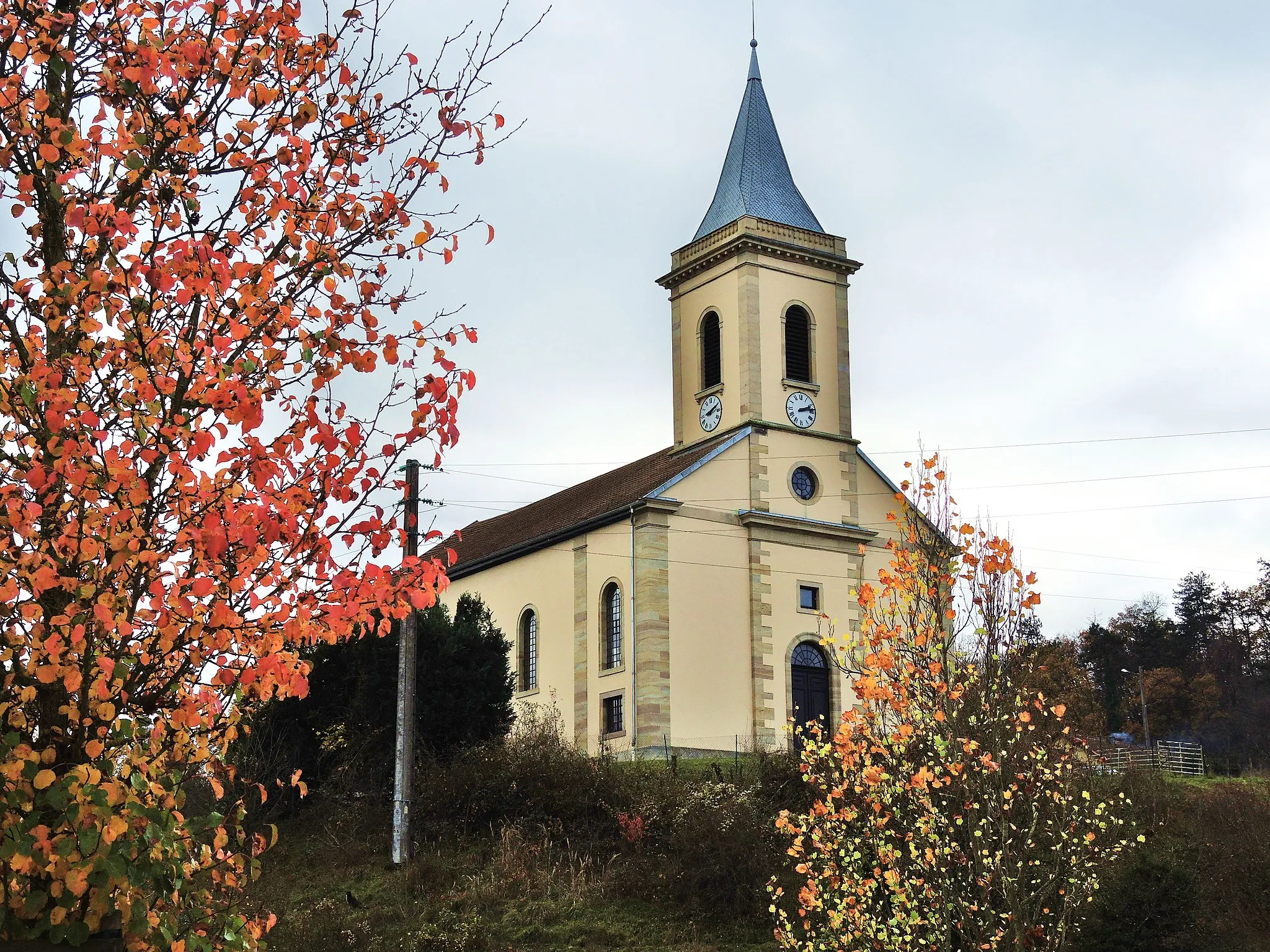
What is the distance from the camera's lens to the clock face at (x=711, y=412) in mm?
43906

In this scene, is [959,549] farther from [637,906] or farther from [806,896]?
[637,906]

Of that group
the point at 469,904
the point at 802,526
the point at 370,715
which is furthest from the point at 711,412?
the point at 469,904

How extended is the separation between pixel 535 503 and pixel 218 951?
4694 centimetres

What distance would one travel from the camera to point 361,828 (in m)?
30.7

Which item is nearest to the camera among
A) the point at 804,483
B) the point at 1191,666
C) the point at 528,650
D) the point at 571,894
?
the point at 571,894

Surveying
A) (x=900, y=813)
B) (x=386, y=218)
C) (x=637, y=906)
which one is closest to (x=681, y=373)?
(x=637, y=906)

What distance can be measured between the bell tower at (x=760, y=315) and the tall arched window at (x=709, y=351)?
0.04 m

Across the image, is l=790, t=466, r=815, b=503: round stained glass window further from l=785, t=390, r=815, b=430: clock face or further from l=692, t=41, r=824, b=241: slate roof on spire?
l=692, t=41, r=824, b=241: slate roof on spire

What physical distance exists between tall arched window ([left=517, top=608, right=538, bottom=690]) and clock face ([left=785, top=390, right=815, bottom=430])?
9.75 m

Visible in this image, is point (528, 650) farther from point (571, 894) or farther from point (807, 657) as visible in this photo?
point (571, 894)

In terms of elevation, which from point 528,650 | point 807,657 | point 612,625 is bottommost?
point 807,657

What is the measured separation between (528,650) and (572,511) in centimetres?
446

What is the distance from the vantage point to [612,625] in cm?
4112

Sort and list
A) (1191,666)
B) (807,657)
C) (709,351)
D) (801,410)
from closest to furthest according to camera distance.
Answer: (807,657)
(801,410)
(709,351)
(1191,666)
